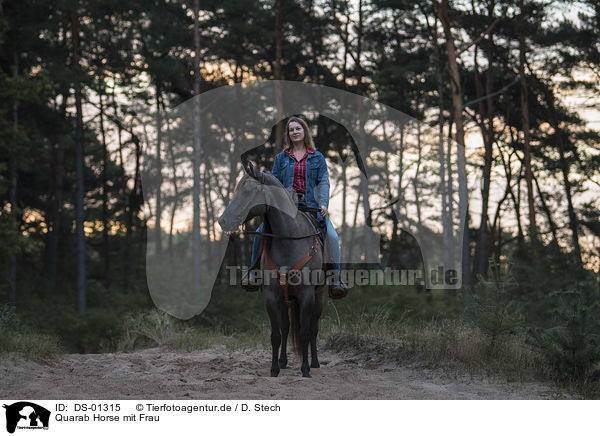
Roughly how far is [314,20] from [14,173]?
12.8m

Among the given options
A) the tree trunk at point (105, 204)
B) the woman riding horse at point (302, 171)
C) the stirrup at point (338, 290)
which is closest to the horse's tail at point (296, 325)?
the stirrup at point (338, 290)

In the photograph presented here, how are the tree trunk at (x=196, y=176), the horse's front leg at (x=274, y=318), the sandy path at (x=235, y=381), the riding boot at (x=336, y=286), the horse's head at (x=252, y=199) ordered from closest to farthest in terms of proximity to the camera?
1. the horse's head at (x=252, y=199)
2. the sandy path at (x=235, y=381)
3. the horse's front leg at (x=274, y=318)
4. the riding boot at (x=336, y=286)
5. the tree trunk at (x=196, y=176)

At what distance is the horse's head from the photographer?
666 cm

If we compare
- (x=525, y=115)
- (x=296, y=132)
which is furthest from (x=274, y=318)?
(x=525, y=115)

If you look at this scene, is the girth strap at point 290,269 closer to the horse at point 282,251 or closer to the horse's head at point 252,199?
the horse at point 282,251

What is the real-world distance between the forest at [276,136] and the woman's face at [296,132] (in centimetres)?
964

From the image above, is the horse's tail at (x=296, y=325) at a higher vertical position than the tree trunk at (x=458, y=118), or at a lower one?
lower

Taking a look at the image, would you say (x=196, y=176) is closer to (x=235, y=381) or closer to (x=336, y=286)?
(x=336, y=286)

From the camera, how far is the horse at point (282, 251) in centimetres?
705

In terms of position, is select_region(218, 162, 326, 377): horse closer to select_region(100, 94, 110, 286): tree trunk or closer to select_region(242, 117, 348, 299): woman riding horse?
select_region(242, 117, 348, 299): woman riding horse

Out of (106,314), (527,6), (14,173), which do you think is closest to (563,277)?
(527,6)

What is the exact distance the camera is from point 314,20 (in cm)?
2520

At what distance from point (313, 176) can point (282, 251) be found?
120 centimetres
